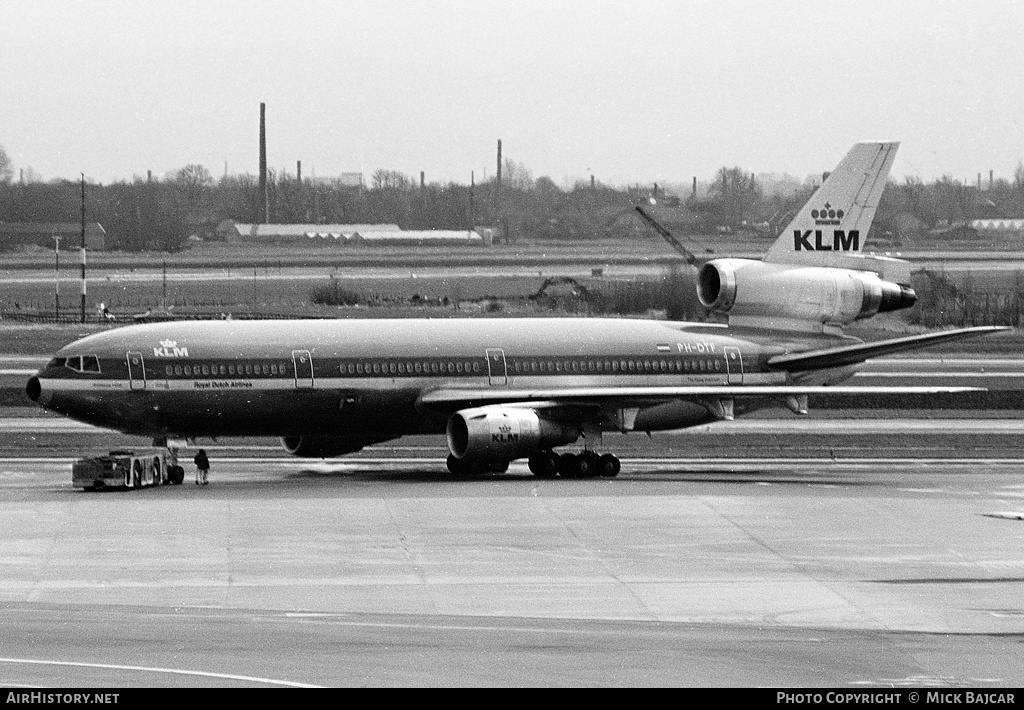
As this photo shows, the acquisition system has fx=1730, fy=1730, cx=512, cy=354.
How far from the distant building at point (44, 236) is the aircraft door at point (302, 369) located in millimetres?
111578

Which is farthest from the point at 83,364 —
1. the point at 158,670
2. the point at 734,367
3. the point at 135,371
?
the point at 158,670

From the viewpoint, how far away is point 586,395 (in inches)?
1844

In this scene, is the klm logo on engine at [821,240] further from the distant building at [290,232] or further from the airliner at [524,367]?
the distant building at [290,232]

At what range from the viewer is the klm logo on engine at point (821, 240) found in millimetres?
51562

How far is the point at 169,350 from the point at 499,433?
8.93 metres

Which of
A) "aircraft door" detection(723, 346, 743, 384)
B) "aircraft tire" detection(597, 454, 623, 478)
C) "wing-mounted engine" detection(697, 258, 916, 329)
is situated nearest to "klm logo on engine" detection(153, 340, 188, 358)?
"aircraft tire" detection(597, 454, 623, 478)

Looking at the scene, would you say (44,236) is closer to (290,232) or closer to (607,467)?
(290,232)

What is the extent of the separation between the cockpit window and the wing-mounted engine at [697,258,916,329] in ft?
59.7

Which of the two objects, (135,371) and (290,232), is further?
(290,232)

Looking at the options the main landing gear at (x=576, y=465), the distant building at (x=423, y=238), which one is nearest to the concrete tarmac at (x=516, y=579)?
the main landing gear at (x=576, y=465)

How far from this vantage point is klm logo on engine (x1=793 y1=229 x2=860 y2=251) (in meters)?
51.6
